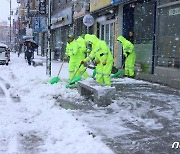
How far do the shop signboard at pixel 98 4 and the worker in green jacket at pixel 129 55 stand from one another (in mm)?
3156

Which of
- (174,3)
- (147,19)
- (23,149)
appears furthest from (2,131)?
(147,19)

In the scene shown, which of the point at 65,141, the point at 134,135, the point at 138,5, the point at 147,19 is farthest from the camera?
the point at 138,5

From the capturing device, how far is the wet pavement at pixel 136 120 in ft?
17.9

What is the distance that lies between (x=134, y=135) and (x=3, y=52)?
65.8 feet

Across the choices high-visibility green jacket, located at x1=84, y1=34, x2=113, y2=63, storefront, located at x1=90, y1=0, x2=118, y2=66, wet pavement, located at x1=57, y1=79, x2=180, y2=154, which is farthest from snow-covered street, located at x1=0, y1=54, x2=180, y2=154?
storefront, located at x1=90, y1=0, x2=118, y2=66

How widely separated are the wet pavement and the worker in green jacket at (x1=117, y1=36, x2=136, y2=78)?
410cm

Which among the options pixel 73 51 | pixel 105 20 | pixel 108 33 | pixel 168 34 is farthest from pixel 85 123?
pixel 105 20

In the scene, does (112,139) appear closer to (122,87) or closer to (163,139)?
(163,139)

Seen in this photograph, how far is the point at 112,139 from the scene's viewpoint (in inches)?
224

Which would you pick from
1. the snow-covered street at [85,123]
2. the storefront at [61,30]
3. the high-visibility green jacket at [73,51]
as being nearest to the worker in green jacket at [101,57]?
the snow-covered street at [85,123]

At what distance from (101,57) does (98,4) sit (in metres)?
9.63

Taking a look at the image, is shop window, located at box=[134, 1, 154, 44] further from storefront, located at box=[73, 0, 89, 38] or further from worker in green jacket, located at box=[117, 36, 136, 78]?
storefront, located at box=[73, 0, 89, 38]

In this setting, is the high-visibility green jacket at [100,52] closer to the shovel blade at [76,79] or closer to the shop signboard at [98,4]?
the shovel blade at [76,79]

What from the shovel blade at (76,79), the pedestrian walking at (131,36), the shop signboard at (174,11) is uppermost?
the shop signboard at (174,11)
